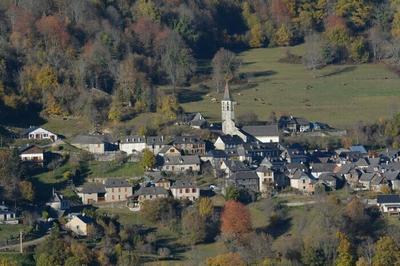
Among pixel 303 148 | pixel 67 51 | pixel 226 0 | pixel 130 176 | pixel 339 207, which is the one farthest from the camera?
pixel 226 0

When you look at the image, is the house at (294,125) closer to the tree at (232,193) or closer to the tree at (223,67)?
the tree at (223,67)

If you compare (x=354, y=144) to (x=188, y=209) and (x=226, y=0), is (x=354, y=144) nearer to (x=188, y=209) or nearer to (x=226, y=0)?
(x=188, y=209)

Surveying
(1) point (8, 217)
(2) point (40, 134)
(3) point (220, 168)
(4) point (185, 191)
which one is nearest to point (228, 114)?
(3) point (220, 168)

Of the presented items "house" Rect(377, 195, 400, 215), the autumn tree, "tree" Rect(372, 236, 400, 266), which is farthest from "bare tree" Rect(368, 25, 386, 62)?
"tree" Rect(372, 236, 400, 266)

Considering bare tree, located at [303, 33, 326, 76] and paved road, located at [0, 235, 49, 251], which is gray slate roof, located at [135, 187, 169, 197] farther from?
bare tree, located at [303, 33, 326, 76]

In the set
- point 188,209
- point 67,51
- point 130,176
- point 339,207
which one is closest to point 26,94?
point 67,51

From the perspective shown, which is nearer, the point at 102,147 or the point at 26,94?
the point at 102,147
